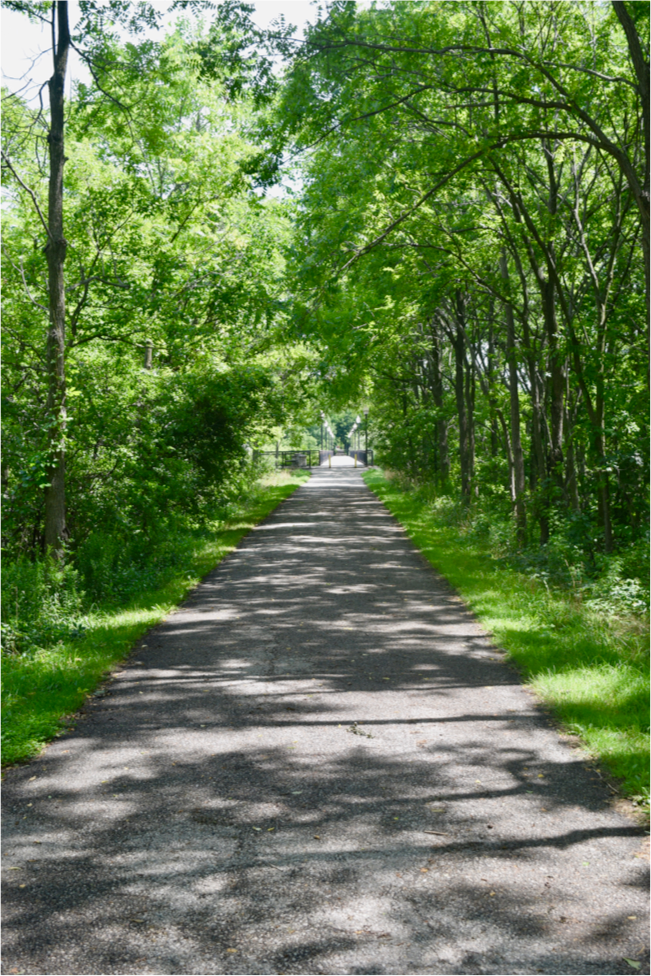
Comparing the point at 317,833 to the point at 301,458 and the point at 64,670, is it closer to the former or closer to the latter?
the point at 64,670

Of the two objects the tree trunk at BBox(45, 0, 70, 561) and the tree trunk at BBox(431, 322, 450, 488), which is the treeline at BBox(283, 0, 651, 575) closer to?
the tree trunk at BBox(45, 0, 70, 561)

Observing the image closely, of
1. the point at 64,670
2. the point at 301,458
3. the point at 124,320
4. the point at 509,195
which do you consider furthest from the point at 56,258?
the point at 301,458

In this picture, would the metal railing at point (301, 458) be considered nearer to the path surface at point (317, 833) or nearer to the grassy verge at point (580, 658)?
the grassy verge at point (580, 658)

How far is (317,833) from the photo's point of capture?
4.17 meters

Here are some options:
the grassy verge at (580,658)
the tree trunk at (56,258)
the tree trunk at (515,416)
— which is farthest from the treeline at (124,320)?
the tree trunk at (515,416)

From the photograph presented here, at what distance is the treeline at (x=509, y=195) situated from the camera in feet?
27.3

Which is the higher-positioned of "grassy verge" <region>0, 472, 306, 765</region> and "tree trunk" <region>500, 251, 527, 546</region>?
"tree trunk" <region>500, 251, 527, 546</region>

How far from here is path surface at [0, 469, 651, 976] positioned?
317cm

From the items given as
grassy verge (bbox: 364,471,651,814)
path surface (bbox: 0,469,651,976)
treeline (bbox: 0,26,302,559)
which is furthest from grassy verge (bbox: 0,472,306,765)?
grassy verge (bbox: 364,471,651,814)

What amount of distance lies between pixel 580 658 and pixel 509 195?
916 centimetres

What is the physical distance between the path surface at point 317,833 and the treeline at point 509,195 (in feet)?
13.0

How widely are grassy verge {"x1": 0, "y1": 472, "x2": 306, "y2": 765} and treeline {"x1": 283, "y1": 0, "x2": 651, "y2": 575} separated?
4093 millimetres

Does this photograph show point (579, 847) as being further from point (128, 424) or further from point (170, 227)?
point (170, 227)

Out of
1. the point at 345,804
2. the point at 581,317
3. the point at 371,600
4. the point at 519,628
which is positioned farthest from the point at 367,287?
the point at 345,804
